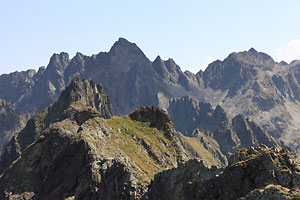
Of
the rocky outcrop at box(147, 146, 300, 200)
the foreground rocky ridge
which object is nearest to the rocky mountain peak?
the foreground rocky ridge

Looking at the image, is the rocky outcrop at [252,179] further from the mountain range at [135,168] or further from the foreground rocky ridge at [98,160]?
the foreground rocky ridge at [98,160]

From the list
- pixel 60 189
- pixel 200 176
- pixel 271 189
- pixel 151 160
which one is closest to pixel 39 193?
pixel 60 189

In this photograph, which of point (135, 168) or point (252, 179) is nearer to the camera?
point (252, 179)

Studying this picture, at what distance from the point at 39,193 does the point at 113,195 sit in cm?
3949

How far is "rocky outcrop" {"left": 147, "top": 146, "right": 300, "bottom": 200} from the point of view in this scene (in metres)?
40.3

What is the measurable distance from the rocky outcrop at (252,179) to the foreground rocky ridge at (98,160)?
25.0 m

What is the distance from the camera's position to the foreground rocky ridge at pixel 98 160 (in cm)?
8827

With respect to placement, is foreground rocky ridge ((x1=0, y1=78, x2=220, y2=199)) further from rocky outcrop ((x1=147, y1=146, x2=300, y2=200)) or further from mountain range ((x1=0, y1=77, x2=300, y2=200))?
rocky outcrop ((x1=147, y1=146, x2=300, y2=200))

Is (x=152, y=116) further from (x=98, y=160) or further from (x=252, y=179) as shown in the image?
(x=252, y=179)

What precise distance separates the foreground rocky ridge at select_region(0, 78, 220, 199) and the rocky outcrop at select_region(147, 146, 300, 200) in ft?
82.1

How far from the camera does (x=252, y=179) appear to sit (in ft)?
161

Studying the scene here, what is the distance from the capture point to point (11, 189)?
409 feet

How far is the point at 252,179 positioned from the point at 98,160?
182 feet

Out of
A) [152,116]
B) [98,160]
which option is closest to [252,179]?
[98,160]
